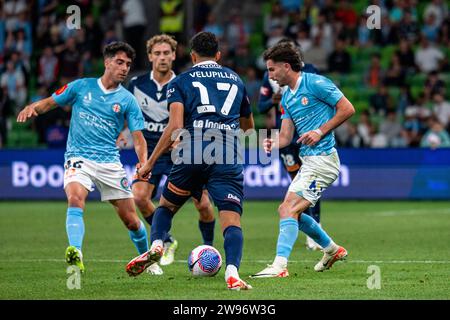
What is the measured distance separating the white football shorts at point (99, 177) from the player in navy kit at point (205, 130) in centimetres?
133

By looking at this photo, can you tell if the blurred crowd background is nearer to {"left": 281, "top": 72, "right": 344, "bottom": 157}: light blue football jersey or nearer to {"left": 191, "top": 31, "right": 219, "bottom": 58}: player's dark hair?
{"left": 281, "top": 72, "right": 344, "bottom": 157}: light blue football jersey

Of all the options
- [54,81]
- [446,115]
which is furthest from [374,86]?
[54,81]

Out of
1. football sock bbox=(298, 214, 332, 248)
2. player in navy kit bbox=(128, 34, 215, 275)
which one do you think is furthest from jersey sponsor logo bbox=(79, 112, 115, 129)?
football sock bbox=(298, 214, 332, 248)

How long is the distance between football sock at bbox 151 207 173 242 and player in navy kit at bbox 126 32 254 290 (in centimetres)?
4

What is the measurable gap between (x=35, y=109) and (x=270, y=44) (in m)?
14.8

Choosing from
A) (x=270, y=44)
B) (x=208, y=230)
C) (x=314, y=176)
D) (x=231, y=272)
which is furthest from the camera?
(x=270, y=44)

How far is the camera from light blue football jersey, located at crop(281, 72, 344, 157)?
35.0 ft

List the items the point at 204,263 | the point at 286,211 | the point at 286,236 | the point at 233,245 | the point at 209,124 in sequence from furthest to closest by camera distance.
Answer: the point at 286,211, the point at 286,236, the point at 204,263, the point at 209,124, the point at 233,245

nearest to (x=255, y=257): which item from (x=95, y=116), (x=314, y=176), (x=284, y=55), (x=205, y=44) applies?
(x=314, y=176)

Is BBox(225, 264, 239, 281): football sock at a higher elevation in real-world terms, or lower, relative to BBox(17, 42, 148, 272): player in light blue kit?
lower

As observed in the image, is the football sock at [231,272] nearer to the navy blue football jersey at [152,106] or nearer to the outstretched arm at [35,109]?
the outstretched arm at [35,109]

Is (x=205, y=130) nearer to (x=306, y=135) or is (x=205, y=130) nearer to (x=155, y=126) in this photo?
(x=306, y=135)

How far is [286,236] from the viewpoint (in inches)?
408
